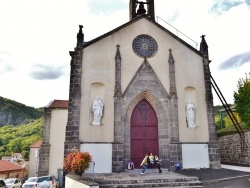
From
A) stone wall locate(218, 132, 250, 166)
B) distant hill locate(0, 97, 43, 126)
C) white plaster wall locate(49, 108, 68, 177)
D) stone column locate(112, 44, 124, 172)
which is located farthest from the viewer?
distant hill locate(0, 97, 43, 126)

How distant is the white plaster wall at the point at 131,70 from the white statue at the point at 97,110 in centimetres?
29

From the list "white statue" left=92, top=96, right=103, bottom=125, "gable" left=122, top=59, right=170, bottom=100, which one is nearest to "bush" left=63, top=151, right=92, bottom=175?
"white statue" left=92, top=96, right=103, bottom=125

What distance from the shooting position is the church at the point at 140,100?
14.3 meters

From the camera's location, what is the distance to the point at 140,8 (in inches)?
742

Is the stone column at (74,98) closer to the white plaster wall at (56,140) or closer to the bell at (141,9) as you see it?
the bell at (141,9)

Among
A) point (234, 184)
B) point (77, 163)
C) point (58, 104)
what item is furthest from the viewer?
point (58, 104)

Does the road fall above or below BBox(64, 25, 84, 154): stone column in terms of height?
below

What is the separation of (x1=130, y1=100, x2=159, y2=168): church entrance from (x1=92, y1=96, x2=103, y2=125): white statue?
2.27m

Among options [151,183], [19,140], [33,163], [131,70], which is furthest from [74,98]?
[19,140]

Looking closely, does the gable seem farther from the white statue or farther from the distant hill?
the distant hill

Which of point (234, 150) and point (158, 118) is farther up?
point (158, 118)

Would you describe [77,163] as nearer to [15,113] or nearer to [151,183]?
[151,183]

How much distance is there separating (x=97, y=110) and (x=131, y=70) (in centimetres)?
348

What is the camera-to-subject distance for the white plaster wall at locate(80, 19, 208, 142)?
14531 mm
